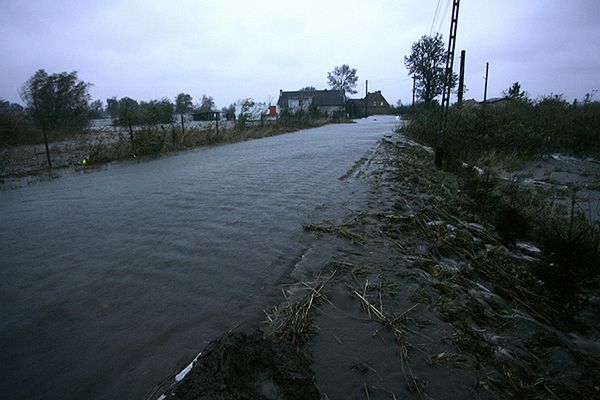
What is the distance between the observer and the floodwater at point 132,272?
220cm

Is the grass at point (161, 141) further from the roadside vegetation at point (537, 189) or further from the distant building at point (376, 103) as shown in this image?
the distant building at point (376, 103)

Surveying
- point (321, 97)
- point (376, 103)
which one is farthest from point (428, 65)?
point (376, 103)

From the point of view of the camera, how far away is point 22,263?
3738 mm

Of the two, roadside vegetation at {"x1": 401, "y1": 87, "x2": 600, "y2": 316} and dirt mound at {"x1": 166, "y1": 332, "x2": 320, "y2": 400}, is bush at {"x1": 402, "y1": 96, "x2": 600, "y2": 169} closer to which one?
roadside vegetation at {"x1": 401, "y1": 87, "x2": 600, "y2": 316}

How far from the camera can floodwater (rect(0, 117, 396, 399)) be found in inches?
A: 86.7

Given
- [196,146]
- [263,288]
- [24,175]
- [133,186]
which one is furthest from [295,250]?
[196,146]

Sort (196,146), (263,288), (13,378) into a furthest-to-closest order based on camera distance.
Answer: (196,146)
(263,288)
(13,378)

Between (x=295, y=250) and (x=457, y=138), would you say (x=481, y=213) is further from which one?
(x=457, y=138)

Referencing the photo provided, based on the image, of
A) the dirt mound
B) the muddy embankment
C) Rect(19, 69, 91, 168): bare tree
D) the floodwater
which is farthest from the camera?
Rect(19, 69, 91, 168): bare tree

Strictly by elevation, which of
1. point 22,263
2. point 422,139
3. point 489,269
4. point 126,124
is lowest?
point 489,269

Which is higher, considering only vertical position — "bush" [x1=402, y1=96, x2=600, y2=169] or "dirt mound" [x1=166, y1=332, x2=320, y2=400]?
"bush" [x1=402, y1=96, x2=600, y2=169]

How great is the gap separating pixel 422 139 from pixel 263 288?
16866 millimetres

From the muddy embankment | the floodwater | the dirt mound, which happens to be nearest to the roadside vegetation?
the muddy embankment

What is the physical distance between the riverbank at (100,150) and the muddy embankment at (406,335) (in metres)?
9.57
